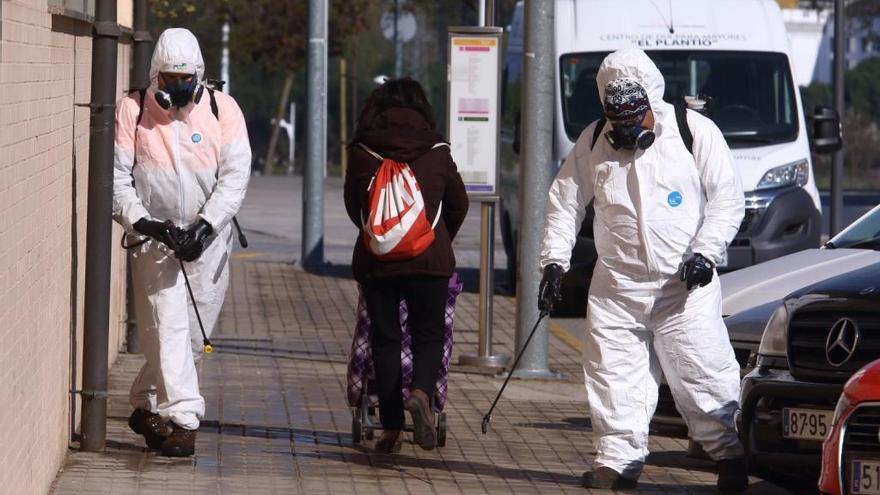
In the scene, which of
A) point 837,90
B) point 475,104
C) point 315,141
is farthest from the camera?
point 837,90

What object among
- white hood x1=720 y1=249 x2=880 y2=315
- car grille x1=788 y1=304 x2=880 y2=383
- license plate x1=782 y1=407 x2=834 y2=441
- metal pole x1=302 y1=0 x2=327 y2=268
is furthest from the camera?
metal pole x1=302 y1=0 x2=327 y2=268

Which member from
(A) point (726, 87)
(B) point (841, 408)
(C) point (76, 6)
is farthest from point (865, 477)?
(A) point (726, 87)

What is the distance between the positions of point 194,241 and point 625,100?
6.26 feet

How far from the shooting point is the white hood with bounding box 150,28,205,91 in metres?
8.13

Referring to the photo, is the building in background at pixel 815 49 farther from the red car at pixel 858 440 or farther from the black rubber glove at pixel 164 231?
the red car at pixel 858 440

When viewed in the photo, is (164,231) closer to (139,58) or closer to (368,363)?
(368,363)

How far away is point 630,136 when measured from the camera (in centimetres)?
768

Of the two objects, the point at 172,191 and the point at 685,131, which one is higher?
the point at 685,131

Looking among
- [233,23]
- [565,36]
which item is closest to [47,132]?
[565,36]

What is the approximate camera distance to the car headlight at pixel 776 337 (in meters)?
7.48

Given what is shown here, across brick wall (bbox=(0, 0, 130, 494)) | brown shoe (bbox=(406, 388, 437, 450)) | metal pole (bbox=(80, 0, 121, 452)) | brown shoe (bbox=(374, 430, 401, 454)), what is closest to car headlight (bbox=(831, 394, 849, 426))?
brown shoe (bbox=(406, 388, 437, 450))

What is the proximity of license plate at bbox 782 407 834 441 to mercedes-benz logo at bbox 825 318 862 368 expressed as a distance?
20 centimetres

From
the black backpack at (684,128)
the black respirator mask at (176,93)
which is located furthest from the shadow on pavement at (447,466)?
the black respirator mask at (176,93)

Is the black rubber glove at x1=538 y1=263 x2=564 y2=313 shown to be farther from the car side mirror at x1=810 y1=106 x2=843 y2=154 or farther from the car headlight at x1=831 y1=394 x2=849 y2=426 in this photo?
the car side mirror at x1=810 y1=106 x2=843 y2=154
